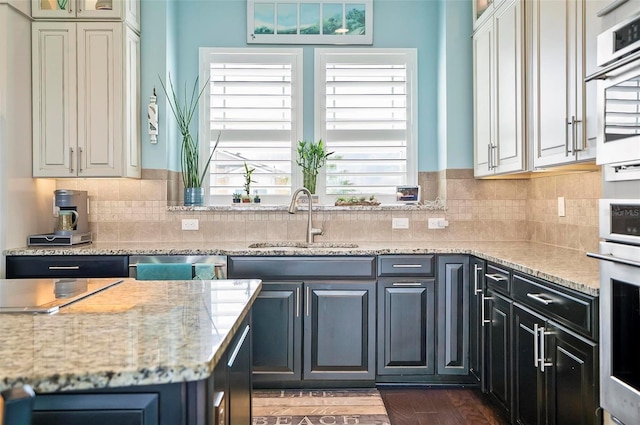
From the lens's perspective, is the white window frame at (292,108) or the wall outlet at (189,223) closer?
the wall outlet at (189,223)

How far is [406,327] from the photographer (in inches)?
125

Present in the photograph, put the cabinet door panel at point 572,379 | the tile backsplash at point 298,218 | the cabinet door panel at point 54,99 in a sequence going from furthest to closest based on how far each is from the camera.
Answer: the tile backsplash at point 298,218 → the cabinet door panel at point 54,99 → the cabinet door panel at point 572,379

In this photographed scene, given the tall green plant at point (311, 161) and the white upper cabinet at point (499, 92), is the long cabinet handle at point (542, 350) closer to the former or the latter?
the white upper cabinet at point (499, 92)

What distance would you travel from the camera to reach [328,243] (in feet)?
12.1

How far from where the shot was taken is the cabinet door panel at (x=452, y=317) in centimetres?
318

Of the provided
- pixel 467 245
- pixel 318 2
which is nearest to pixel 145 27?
pixel 318 2

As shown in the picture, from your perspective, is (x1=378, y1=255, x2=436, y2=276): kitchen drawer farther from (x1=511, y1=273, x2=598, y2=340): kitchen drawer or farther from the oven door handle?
the oven door handle

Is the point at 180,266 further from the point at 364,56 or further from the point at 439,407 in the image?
the point at 364,56

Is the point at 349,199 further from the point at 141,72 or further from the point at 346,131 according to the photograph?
the point at 141,72

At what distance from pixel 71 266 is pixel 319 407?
5.96 ft

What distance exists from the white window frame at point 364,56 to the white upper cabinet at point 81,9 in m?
1.49

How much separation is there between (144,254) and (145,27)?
5.75 ft

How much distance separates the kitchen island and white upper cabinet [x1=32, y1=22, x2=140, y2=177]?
2.22m

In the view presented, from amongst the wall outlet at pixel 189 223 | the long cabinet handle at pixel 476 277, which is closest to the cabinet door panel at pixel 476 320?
the long cabinet handle at pixel 476 277
